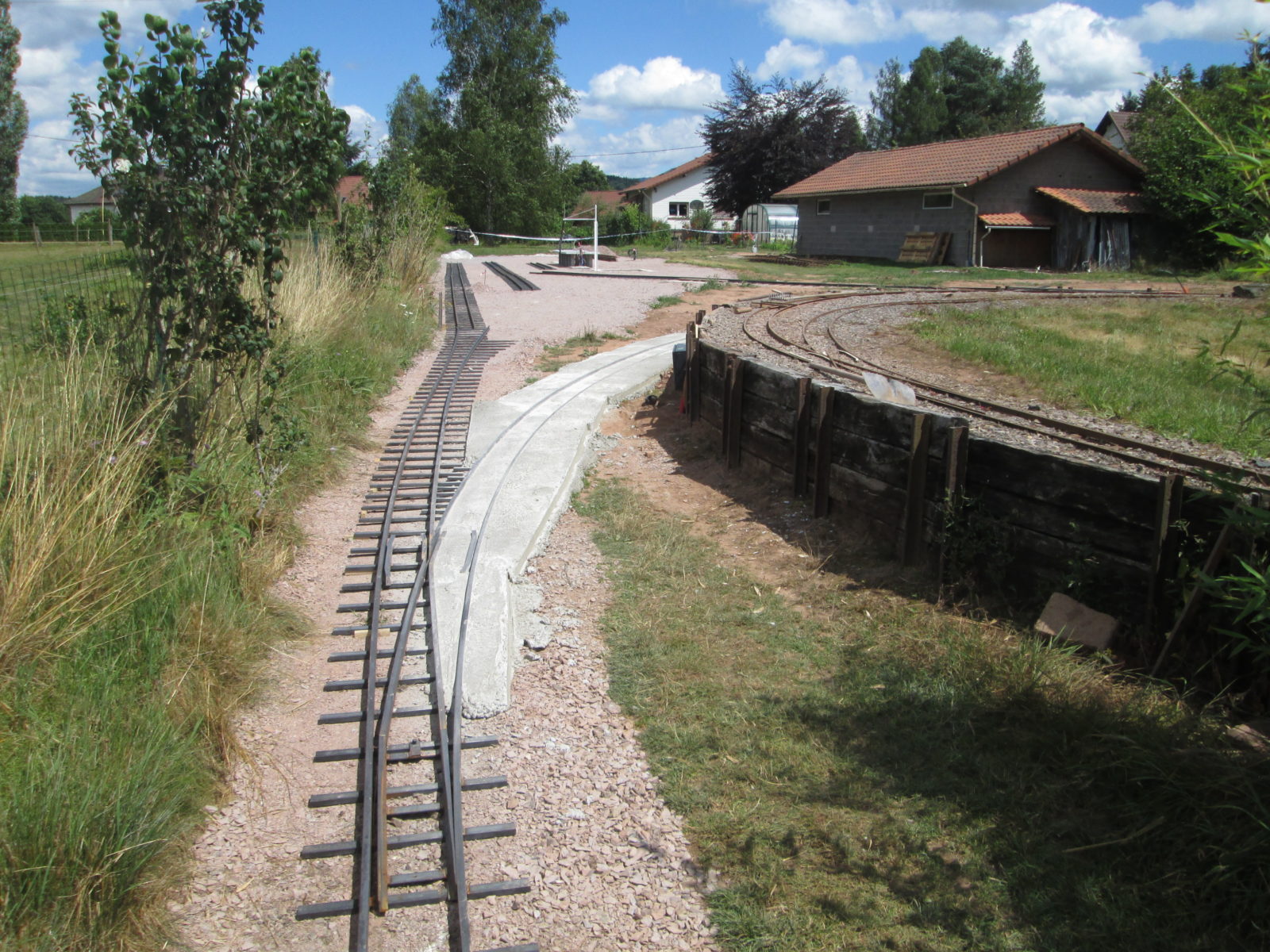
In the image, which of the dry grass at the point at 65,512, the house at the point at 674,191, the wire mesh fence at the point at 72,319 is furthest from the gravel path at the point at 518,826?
the house at the point at 674,191

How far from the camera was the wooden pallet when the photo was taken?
33.9m

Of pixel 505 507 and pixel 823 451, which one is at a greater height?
pixel 823 451

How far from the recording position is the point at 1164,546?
16.4 ft

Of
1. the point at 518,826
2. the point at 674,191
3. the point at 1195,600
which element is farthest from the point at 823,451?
the point at 674,191

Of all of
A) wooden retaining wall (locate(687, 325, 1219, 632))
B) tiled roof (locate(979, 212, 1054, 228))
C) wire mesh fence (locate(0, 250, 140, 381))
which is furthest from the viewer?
tiled roof (locate(979, 212, 1054, 228))

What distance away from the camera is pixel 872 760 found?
14.9 ft

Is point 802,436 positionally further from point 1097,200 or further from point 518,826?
point 1097,200

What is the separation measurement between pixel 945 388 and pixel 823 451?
3670 mm

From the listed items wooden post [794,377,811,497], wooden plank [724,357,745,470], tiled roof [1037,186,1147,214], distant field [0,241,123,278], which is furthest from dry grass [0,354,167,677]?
tiled roof [1037,186,1147,214]

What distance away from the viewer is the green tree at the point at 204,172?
6.31 metres

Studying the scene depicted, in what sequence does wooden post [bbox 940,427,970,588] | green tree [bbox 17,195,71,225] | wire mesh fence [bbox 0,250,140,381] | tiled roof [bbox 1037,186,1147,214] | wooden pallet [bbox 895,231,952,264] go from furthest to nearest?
green tree [bbox 17,195,71,225] < wooden pallet [bbox 895,231,952,264] < tiled roof [bbox 1037,186,1147,214] < wire mesh fence [bbox 0,250,140,381] < wooden post [bbox 940,427,970,588]

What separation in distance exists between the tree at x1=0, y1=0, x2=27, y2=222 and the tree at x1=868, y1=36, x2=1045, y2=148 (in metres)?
60.0

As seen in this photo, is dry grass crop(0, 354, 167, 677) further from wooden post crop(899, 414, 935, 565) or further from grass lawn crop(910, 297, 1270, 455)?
grass lawn crop(910, 297, 1270, 455)

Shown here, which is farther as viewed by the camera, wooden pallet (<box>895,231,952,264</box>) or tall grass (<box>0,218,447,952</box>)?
wooden pallet (<box>895,231,952,264</box>)
